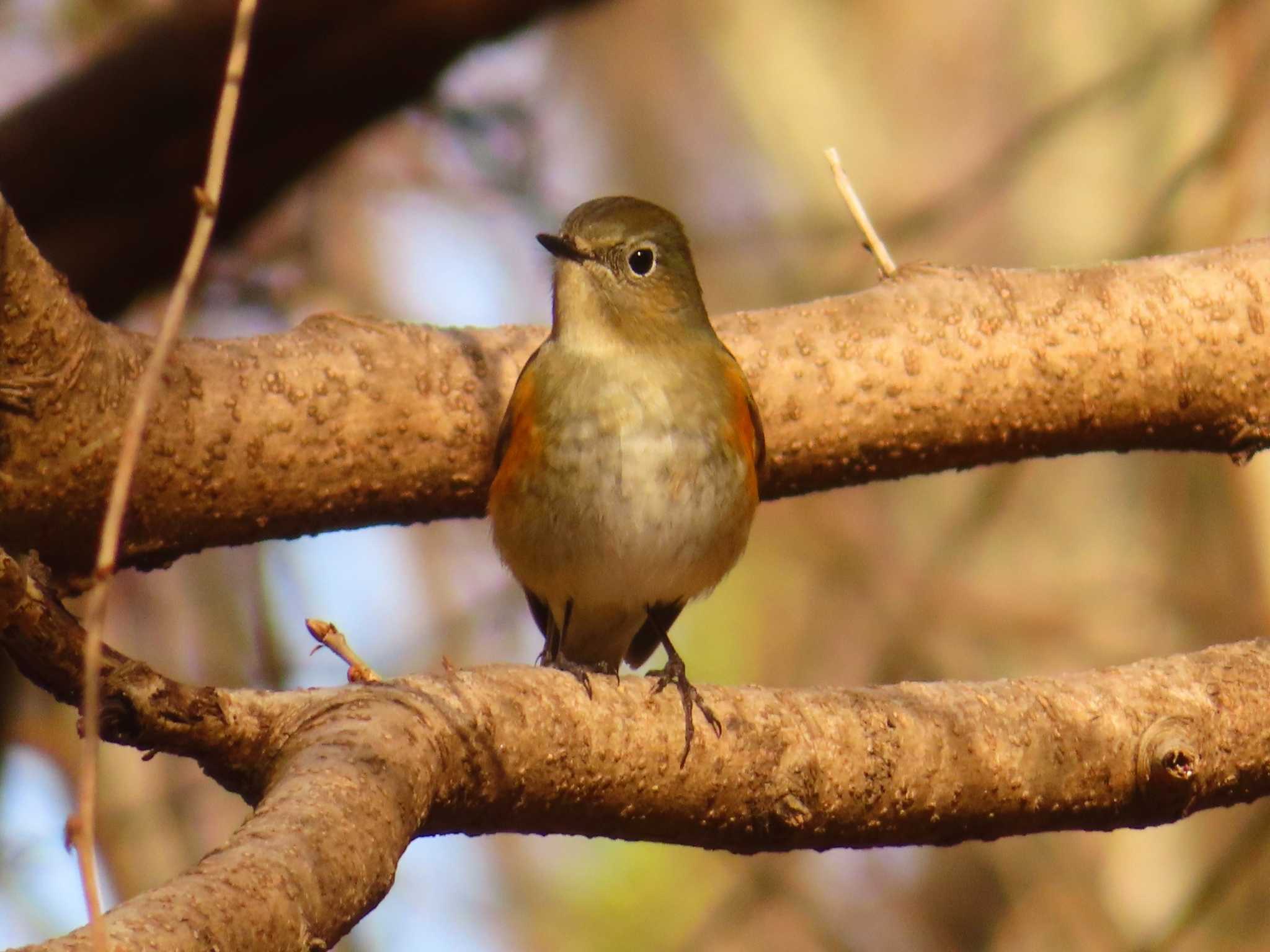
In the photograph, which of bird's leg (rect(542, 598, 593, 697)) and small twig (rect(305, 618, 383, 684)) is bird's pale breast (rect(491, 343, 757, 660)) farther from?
small twig (rect(305, 618, 383, 684))

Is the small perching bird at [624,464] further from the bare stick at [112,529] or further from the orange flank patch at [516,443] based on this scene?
the bare stick at [112,529]

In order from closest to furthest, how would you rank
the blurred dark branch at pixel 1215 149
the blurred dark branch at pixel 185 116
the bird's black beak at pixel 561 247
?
the bird's black beak at pixel 561 247, the blurred dark branch at pixel 185 116, the blurred dark branch at pixel 1215 149

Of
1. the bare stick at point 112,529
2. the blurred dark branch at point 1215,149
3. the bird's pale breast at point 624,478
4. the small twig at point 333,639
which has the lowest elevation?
the bare stick at point 112,529

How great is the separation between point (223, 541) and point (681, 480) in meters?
1.12

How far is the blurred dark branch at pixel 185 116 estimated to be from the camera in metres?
4.31

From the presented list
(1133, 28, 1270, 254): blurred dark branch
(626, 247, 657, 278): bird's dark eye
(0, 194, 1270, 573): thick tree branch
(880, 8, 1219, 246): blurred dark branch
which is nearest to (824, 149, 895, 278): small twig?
(0, 194, 1270, 573): thick tree branch

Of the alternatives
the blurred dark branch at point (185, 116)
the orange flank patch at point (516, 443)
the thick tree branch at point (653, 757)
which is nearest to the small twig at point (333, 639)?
the thick tree branch at point (653, 757)

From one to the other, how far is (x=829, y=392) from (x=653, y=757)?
131 centimetres

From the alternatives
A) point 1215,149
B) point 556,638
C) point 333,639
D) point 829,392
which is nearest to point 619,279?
point 829,392

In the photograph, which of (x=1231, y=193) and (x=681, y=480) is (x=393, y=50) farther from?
(x=1231, y=193)

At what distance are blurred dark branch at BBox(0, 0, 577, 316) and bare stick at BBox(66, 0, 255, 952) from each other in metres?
2.60

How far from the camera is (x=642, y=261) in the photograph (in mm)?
4391

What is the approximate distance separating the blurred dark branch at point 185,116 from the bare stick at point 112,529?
8.53 ft

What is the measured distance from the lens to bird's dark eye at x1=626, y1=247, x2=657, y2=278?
14.3ft
